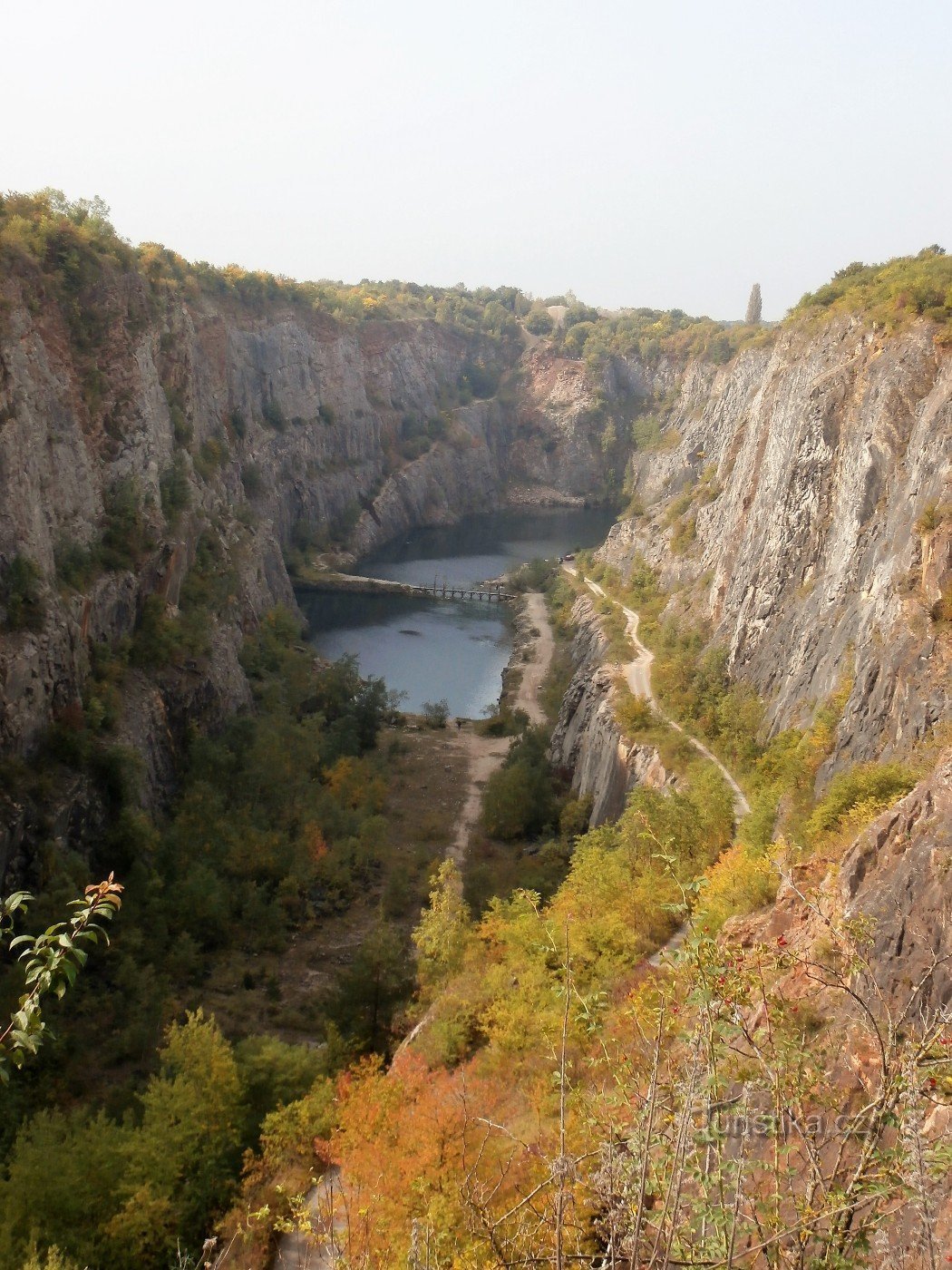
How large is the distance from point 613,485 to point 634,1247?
11703 centimetres

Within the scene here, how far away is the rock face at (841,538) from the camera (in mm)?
20625

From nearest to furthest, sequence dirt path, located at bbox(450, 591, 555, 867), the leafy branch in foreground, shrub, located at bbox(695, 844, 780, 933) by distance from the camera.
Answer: the leafy branch in foreground
shrub, located at bbox(695, 844, 780, 933)
dirt path, located at bbox(450, 591, 555, 867)

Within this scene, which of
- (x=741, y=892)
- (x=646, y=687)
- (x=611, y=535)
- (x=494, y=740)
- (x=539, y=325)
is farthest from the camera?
(x=539, y=325)

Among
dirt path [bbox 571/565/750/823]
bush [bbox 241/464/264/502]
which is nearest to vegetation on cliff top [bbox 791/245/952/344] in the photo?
dirt path [bbox 571/565/750/823]

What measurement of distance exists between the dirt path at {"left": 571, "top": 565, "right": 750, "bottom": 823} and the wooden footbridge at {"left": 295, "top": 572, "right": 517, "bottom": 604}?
1825 centimetres

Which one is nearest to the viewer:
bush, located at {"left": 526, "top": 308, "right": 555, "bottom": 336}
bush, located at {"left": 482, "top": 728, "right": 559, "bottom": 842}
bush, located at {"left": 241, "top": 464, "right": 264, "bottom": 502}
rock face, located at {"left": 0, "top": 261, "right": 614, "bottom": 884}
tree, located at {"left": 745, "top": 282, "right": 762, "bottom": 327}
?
rock face, located at {"left": 0, "top": 261, "right": 614, "bottom": 884}

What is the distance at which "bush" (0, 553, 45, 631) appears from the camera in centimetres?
2562

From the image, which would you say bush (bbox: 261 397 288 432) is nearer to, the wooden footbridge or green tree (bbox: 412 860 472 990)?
the wooden footbridge

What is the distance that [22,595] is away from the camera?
85.1ft

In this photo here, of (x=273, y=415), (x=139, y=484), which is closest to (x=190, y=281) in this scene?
(x=273, y=415)

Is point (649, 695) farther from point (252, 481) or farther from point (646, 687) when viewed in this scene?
point (252, 481)

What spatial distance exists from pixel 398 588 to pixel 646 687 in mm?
40935

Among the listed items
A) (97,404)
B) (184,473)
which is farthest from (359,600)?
(97,404)

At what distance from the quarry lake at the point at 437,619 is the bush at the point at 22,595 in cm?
2870
